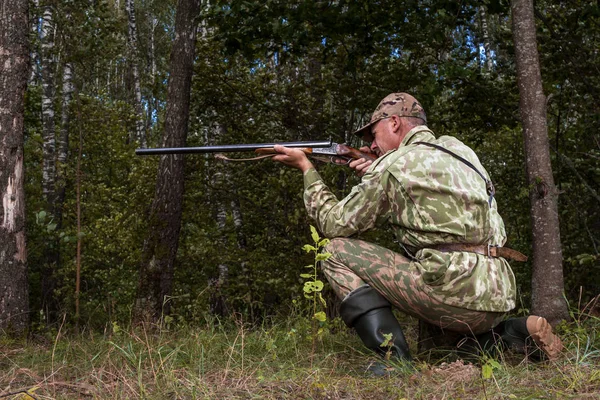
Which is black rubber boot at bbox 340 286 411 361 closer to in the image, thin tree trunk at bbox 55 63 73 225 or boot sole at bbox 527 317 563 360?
boot sole at bbox 527 317 563 360

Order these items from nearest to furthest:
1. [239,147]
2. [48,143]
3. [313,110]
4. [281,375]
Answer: [281,375], [239,147], [313,110], [48,143]

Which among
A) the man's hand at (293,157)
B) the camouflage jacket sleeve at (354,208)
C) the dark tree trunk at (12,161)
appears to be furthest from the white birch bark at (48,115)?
the camouflage jacket sleeve at (354,208)

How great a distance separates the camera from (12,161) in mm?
5301

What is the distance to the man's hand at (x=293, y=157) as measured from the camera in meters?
4.46

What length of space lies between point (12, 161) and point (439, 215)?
Result: 142 inches

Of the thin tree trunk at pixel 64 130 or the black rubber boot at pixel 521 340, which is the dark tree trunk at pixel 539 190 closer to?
the black rubber boot at pixel 521 340

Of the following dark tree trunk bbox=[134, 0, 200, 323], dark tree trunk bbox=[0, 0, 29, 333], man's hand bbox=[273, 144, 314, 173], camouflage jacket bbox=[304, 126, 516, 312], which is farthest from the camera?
dark tree trunk bbox=[134, 0, 200, 323]

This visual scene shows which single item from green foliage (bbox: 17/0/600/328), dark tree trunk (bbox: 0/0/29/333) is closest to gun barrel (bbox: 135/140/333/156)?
dark tree trunk (bbox: 0/0/29/333)

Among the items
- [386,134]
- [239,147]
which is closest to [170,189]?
[239,147]

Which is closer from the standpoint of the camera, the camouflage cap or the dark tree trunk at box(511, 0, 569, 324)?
the camouflage cap

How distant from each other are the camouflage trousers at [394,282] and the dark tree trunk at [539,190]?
2.73ft

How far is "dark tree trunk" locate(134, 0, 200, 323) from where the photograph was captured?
709cm

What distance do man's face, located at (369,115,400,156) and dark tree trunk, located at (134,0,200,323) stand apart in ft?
11.6

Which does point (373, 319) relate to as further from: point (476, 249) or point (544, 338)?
point (544, 338)
